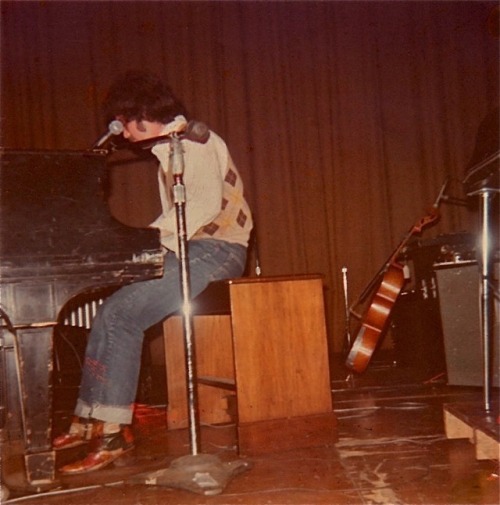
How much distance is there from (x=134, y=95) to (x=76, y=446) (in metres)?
1.40

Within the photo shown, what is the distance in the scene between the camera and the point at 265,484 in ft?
6.04

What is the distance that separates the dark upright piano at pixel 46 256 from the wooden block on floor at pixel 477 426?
1155 mm

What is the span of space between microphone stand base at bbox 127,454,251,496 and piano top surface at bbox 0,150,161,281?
63 cm

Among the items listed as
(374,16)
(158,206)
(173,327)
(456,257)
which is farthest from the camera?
(374,16)

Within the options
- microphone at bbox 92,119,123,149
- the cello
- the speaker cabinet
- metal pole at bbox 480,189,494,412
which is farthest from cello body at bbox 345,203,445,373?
microphone at bbox 92,119,123,149

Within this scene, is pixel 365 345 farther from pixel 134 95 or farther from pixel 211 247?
pixel 134 95

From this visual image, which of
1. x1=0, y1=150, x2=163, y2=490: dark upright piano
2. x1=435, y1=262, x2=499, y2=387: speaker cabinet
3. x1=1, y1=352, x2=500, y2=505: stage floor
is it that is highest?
→ x1=0, y1=150, x2=163, y2=490: dark upright piano

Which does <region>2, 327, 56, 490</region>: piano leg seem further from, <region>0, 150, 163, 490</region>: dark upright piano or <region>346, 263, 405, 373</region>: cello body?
<region>346, 263, 405, 373</region>: cello body

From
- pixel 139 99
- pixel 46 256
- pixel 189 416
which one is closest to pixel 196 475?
pixel 189 416

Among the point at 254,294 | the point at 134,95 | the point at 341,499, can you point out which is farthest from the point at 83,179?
the point at 341,499

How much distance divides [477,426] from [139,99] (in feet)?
5.43

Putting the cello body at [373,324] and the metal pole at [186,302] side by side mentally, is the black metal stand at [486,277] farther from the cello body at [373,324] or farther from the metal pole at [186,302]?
the cello body at [373,324]

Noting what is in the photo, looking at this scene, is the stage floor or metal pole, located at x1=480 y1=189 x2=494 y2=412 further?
metal pole, located at x1=480 y1=189 x2=494 y2=412

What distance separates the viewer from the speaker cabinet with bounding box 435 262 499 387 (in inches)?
124
